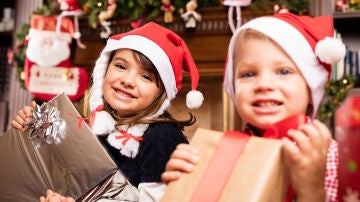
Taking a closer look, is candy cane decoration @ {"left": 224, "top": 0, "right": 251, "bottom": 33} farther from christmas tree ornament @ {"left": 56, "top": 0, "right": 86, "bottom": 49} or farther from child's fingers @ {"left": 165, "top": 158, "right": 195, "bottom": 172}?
child's fingers @ {"left": 165, "top": 158, "right": 195, "bottom": 172}

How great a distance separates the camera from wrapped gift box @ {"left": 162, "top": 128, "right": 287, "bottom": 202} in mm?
601

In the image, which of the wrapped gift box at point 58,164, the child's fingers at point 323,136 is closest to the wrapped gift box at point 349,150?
the child's fingers at point 323,136

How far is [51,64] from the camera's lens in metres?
2.60

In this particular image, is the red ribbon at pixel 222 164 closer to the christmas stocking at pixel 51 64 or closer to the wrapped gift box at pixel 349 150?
the wrapped gift box at pixel 349 150

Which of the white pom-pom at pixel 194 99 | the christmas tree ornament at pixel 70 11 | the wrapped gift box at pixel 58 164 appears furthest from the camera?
the christmas tree ornament at pixel 70 11

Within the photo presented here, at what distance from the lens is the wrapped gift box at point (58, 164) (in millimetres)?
887

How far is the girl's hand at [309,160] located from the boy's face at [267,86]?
0.09 meters

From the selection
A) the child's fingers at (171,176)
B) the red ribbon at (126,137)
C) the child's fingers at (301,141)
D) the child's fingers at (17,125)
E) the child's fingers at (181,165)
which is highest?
the child's fingers at (301,141)

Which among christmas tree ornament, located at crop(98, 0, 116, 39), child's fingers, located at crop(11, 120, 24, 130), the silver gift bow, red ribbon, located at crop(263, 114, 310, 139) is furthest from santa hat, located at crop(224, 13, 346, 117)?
christmas tree ornament, located at crop(98, 0, 116, 39)

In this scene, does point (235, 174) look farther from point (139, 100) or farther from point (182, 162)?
point (139, 100)

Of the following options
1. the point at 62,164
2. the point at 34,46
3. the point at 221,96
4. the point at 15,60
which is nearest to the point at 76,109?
the point at 62,164

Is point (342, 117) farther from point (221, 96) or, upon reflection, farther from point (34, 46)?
point (34, 46)

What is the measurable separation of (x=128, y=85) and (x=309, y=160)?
0.57 m

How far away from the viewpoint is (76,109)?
3.20 feet
